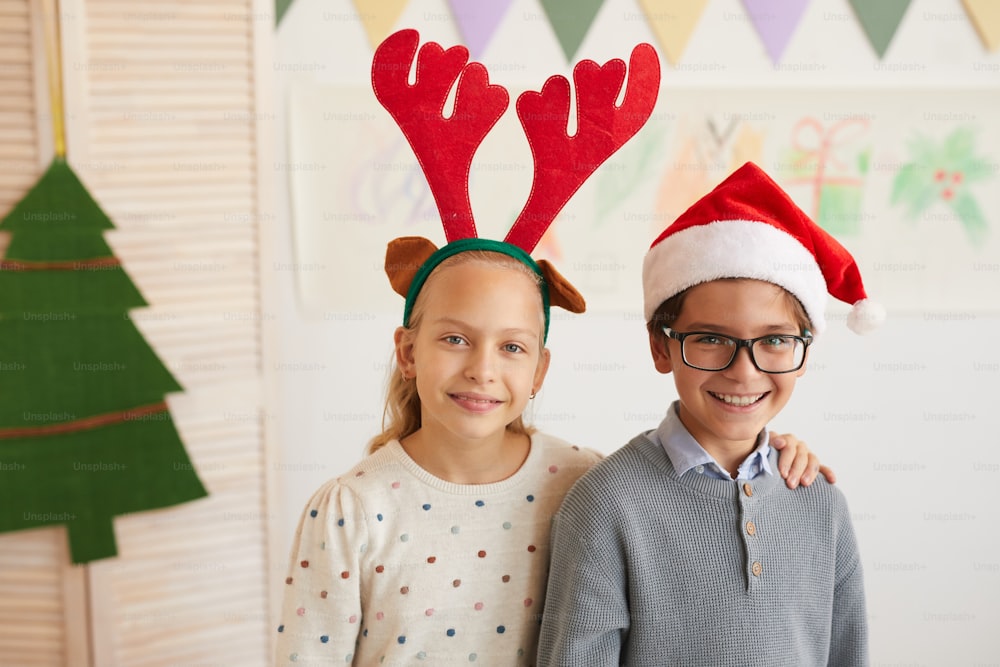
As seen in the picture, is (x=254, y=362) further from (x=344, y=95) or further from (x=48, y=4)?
(x=48, y=4)

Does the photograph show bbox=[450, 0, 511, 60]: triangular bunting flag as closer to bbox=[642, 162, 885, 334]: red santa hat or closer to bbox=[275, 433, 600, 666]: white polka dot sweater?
bbox=[642, 162, 885, 334]: red santa hat

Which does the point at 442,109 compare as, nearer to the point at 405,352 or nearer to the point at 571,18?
the point at 405,352

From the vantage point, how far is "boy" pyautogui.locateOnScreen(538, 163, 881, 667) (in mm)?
1189

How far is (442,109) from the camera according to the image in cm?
132

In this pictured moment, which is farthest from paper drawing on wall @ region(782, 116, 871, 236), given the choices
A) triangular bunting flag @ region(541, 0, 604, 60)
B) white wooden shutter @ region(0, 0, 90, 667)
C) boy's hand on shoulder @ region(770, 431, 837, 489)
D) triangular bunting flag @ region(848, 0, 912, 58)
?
white wooden shutter @ region(0, 0, 90, 667)

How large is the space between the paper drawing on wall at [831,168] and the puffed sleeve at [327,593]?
60.8 inches

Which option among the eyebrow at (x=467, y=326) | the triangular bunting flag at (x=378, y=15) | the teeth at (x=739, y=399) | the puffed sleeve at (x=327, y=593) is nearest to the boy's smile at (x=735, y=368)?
the teeth at (x=739, y=399)

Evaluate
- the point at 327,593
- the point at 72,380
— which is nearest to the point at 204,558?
the point at 72,380

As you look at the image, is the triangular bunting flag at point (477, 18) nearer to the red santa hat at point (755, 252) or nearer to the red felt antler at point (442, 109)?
the red felt antler at point (442, 109)

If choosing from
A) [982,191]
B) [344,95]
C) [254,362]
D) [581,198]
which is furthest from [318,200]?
[982,191]

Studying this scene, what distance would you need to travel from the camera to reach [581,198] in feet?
7.55

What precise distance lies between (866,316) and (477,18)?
1.33m

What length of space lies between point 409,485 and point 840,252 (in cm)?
69

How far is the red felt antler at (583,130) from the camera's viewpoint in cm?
131
